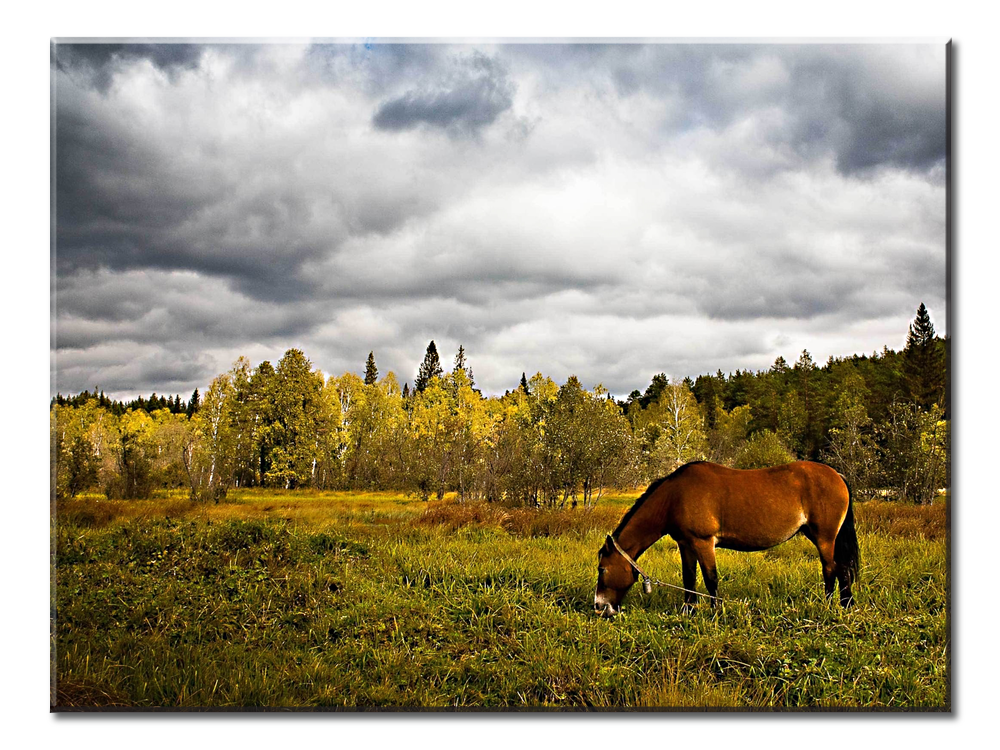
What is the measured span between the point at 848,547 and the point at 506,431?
9.34 feet

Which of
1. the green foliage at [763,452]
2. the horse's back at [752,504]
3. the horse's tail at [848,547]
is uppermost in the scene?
the green foliage at [763,452]

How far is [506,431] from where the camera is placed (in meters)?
5.05

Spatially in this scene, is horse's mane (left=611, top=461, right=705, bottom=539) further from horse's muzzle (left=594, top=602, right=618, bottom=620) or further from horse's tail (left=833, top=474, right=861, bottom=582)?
horse's tail (left=833, top=474, right=861, bottom=582)

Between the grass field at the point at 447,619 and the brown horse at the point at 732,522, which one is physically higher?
the brown horse at the point at 732,522

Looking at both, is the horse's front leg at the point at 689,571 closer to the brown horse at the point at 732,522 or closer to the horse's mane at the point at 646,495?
the brown horse at the point at 732,522

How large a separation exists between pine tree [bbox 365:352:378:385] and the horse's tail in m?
3.89

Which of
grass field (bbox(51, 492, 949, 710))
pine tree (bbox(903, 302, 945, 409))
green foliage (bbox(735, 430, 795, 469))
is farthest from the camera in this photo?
green foliage (bbox(735, 430, 795, 469))

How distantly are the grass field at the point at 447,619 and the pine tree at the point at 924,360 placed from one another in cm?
96

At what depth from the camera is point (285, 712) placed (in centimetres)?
360

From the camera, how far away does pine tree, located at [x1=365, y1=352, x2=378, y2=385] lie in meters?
4.66

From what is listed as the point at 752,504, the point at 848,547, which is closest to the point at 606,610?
the point at 752,504

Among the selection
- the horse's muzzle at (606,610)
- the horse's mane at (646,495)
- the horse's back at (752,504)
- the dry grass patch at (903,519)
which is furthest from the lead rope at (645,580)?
the dry grass patch at (903,519)

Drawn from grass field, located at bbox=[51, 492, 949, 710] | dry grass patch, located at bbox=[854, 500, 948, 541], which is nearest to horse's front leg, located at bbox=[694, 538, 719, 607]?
grass field, located at bbox=[51, 492, 949, 710]

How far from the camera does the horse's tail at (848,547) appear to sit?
13.6ft
